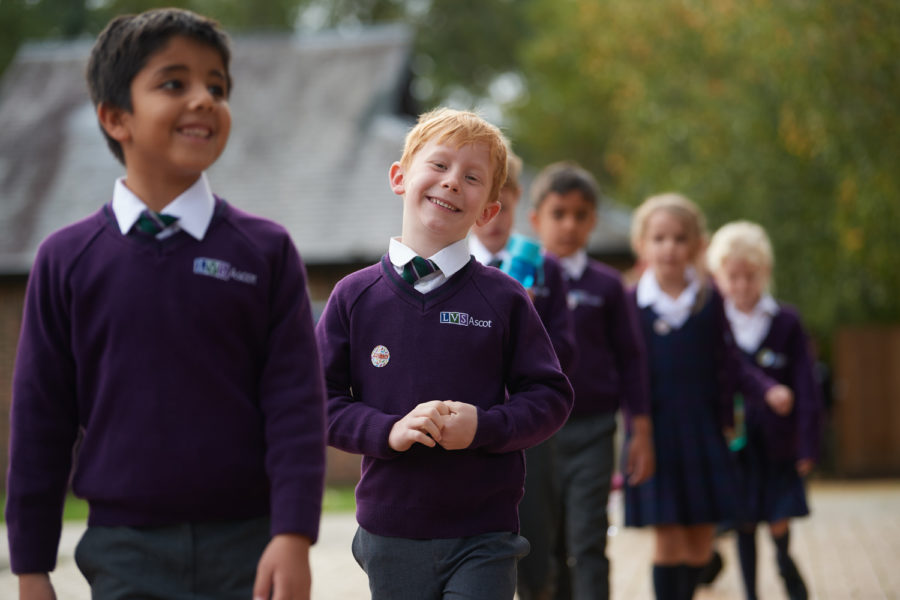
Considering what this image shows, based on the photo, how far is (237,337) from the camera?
257cm

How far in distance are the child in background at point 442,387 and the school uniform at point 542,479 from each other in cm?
133

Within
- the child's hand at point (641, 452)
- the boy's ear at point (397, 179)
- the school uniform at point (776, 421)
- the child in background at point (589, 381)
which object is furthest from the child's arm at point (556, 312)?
the school uniform at point (776, 421)

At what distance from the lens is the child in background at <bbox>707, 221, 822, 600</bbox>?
22.0 ft

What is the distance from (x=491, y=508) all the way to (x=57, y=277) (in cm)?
127

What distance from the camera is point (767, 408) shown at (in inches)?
266

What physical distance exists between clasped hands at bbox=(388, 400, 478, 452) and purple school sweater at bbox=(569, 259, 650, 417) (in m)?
2.49

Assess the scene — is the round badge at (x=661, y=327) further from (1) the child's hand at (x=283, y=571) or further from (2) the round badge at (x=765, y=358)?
(1) the child's hand at (x=283, y=571)

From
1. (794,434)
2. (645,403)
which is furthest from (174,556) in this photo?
(794,434)

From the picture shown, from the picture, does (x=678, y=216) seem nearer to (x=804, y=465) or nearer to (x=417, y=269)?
(x=804, y=465)

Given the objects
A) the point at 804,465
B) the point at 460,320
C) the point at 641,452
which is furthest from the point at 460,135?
the point at 804,465

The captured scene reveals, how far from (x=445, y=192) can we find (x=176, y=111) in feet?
2.82

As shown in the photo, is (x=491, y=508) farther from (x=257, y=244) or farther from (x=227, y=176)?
(x=227, y=176)

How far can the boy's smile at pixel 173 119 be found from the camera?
2613 millimetres

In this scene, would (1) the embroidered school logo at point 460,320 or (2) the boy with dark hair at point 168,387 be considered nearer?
(2) the boy with dark hair at point 168,387
